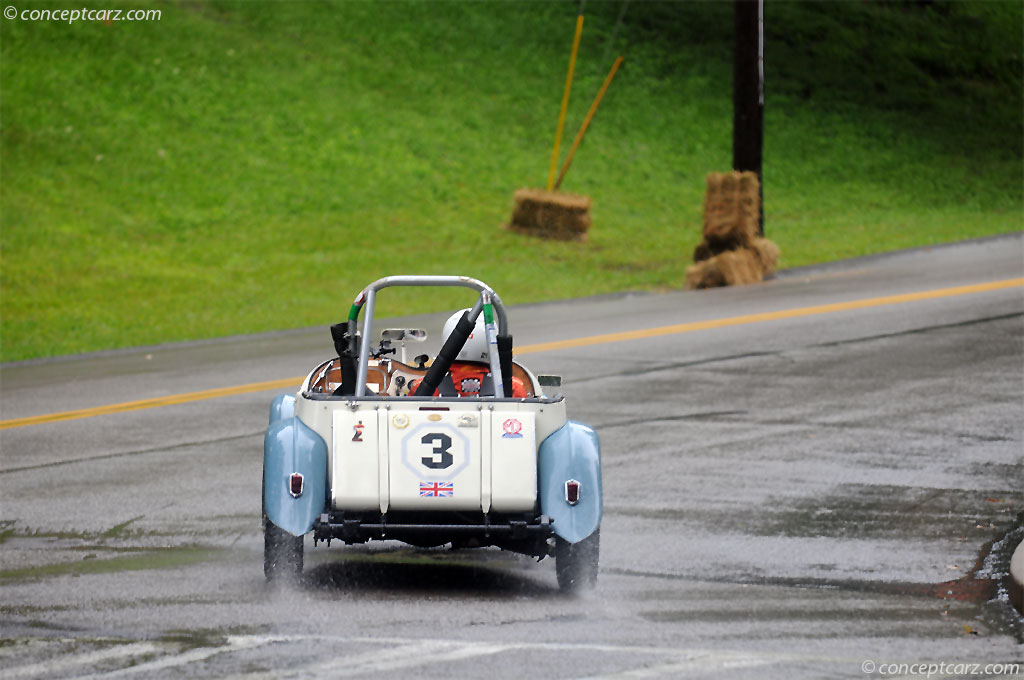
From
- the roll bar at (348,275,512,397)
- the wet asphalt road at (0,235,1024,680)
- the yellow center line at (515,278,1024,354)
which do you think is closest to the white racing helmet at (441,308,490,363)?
the roll bar at (348,275,512,397)

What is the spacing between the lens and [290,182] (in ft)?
109

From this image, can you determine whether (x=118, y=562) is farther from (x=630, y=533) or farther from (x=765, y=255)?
(x=765, y=255)

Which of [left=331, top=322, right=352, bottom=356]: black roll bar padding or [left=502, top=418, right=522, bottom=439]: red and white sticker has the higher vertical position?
[left=331, top=322, right=352, bottom=356]: black roll bar padding

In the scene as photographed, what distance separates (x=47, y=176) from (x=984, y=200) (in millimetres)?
18864

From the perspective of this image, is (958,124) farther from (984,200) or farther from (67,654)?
(67,654)

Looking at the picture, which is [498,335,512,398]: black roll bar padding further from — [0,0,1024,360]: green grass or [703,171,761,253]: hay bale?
[703,171,761,253]: hay bale

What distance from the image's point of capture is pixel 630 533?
10070 millimetres

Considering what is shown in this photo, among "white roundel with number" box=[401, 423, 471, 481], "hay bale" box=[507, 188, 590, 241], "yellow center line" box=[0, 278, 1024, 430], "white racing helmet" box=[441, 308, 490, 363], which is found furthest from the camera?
"hay bale" box=[507, 188, 590, 241]

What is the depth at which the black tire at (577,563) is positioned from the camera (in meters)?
8.34


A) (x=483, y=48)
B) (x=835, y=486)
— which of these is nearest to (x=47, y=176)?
(x=483, y=48)

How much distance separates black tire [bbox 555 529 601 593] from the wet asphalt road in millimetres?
99

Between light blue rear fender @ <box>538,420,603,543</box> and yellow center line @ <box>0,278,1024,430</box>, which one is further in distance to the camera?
yellow center line @ <box>0,278,1024,430</box>

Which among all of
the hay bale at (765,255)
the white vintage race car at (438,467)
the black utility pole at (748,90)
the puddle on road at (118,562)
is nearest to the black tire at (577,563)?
the white vintage race car at (438,467)

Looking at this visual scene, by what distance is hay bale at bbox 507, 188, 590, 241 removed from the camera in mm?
29250
